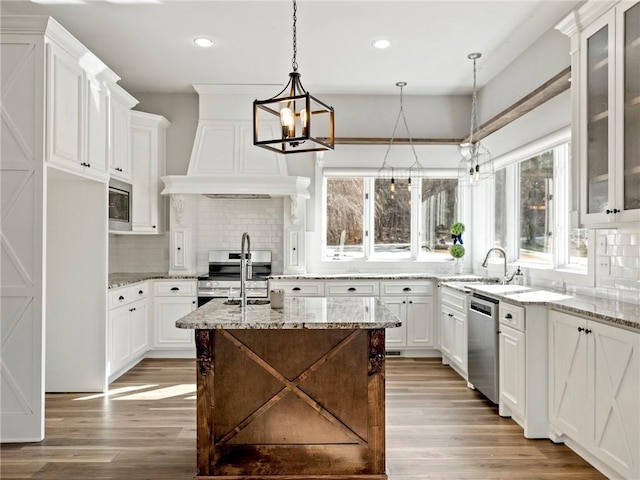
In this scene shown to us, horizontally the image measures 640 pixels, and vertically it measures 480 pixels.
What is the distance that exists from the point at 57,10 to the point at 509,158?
4.38 meters

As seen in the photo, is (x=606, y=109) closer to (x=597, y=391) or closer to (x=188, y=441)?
(x=597, y=391)

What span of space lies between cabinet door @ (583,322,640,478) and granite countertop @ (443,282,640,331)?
0.20 ft

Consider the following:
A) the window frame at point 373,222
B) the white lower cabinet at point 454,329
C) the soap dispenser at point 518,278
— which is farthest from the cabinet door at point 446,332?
the window frame at point 373,222

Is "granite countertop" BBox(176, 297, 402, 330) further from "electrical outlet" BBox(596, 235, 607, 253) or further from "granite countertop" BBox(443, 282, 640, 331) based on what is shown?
"electrical outlet" BBox(596, 235, 607, 253)

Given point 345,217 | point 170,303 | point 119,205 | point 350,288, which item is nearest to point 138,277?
point 170,303

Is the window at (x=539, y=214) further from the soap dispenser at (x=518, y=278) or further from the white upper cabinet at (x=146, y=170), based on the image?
the white upper cabinet at (x=146, y=170)

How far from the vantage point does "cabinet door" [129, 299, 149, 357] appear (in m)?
4.99

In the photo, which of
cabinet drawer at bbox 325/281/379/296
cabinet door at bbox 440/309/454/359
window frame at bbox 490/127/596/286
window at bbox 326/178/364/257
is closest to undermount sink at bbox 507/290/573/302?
window frame at bbox 490/127/596/286

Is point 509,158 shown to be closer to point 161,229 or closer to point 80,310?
point 161,229

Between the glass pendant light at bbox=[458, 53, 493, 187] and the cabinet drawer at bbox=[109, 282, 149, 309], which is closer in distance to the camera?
the cabinet drawer at bbox=[109, 282, 149, 309]

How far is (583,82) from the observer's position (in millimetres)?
3229

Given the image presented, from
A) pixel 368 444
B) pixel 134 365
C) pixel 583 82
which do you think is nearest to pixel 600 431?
pixel 368 444

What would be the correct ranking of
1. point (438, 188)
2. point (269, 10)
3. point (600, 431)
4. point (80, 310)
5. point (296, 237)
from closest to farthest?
point (600, 431)
point (269, 10)
point (80, 310)
point (296, 237)
point (438, 188)

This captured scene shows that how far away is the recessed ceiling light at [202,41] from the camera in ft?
14.5
